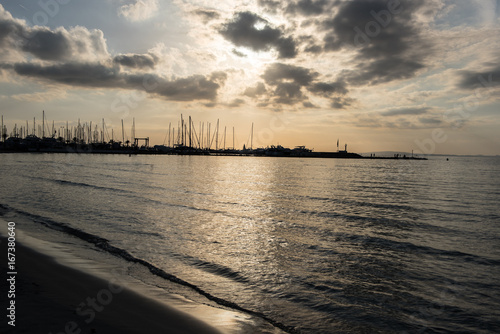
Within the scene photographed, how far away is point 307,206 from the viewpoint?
2731 centimetres

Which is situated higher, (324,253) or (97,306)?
(97,306)

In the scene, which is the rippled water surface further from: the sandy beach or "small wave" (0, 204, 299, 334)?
the sandy beach

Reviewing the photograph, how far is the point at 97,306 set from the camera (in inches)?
296

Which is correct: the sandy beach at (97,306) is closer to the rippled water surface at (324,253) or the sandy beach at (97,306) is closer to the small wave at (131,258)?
the small wave at (131,258)

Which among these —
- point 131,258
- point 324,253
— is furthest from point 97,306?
point 324,253

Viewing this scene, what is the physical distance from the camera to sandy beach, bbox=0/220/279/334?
6.39m

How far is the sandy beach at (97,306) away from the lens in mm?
6387

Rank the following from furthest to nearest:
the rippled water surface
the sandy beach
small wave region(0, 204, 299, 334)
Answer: the rippled water surface → small wave region(0, 204, 299, 334) → the sandy beach

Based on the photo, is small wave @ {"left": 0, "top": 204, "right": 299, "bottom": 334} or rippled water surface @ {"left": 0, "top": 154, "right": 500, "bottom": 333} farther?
rippled water surface @ {"left": 0, "top": 154, "right": 500, "bottom": 333}

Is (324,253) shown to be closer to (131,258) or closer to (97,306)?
(131,258)

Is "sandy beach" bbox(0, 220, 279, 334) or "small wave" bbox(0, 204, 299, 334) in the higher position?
"sandy beach" bbox(0, 220, 279, 334)

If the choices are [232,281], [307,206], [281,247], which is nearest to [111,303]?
[232,281]

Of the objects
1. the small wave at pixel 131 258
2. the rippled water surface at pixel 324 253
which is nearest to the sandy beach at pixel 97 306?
the small wave at pixel 131 258

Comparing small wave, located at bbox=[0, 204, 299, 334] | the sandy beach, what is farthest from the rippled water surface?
the sandy beach
